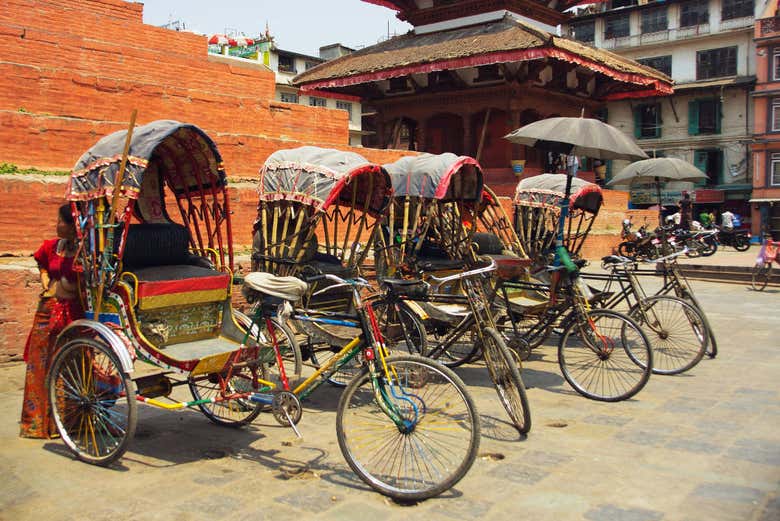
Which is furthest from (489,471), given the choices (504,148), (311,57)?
(311,57)

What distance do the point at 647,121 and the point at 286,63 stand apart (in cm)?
2412

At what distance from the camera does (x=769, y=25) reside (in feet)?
118

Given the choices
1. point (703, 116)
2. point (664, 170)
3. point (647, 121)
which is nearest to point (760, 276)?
point (664, 170)

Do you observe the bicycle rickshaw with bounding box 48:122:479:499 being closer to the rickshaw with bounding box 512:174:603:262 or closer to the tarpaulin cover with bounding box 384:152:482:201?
the tarpaulin cover with bounding box 384:152:482:201

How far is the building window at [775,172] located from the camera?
36500mm

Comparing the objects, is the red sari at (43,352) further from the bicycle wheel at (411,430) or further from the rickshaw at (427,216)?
the rickshaw at (427,216)

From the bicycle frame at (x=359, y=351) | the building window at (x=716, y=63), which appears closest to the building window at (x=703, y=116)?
the building window at (x=716, y=63)

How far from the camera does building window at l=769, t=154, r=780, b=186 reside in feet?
120

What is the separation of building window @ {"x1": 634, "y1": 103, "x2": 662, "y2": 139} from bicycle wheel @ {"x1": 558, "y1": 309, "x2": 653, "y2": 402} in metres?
38.2

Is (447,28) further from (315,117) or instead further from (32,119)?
(32,119)

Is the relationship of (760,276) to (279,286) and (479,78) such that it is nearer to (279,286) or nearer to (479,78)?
(479,78)

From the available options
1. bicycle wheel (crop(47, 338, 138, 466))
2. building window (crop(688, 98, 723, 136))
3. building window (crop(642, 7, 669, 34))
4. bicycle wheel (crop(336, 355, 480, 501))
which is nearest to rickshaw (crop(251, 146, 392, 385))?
bicycle wheel (crop(47, 338, 138, 466))

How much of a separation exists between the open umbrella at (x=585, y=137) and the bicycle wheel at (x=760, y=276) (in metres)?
9.61

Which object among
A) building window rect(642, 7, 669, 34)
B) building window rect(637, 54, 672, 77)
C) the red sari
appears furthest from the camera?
building window rect(642, 7, 669, 34)
